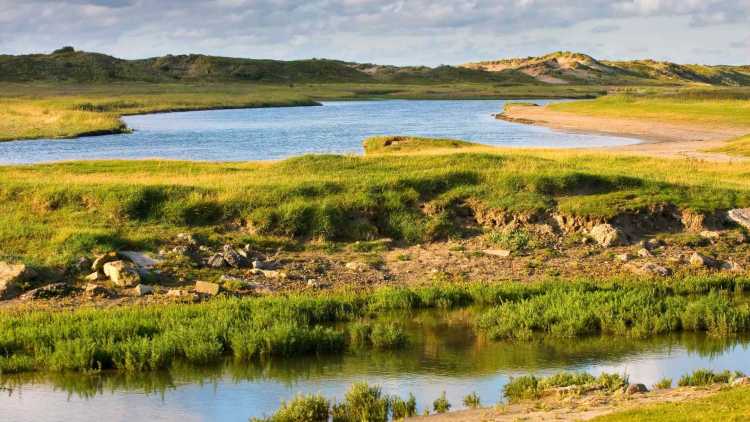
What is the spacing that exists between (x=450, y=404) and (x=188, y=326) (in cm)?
553

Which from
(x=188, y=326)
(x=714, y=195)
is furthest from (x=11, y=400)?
(x=714, y=195)

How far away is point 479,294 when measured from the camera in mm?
19172

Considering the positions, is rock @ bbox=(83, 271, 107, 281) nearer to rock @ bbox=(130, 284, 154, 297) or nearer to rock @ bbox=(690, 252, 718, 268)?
rock @ bbox=(130, 284, 154, 297)

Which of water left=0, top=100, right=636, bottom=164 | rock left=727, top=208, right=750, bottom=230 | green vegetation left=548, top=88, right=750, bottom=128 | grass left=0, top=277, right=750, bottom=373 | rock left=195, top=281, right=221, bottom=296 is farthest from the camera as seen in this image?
green vegetation left=548, top=88, right=750, bottom=128

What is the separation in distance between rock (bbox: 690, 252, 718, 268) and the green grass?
35.5 feet

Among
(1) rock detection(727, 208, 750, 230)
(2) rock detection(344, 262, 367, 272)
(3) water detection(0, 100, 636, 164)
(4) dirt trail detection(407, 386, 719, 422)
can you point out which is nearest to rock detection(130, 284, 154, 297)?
(2) rock detection(344, 262, 367, 272)

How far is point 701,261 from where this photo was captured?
857 inches

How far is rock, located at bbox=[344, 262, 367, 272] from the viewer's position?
843 inches

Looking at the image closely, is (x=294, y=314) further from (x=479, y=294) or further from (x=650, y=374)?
(x=650, y=374)

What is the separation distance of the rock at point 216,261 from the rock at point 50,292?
3211 mm

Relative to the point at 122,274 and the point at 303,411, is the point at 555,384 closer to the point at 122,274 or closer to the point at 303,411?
the point at 303,411

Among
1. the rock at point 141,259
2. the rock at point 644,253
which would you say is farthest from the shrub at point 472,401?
the rock at point 644,253

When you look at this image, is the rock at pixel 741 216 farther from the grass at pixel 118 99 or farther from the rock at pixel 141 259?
the grass at pixel 118 99

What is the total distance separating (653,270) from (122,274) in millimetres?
11852
